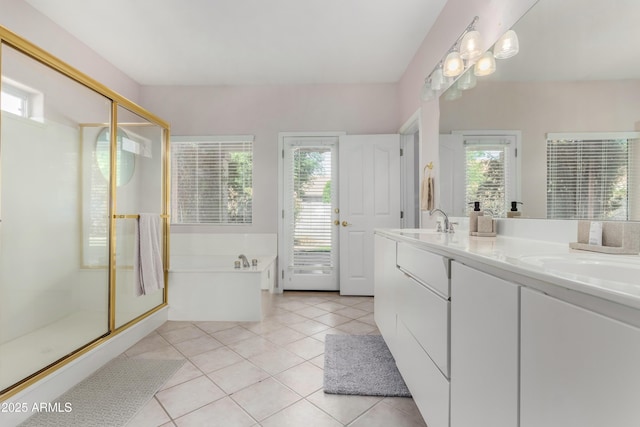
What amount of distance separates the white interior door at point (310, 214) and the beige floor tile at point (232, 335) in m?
1.25

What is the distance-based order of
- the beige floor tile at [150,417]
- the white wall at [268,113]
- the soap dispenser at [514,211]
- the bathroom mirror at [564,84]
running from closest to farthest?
the bathroom mirror at [564,84] → the beige floor tile at [150,417] → the soap dispenser at [514,211] → the white wall at [268,113]

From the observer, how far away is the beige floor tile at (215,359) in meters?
1.85

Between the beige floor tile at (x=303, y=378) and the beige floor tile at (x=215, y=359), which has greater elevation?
the beige floor tile at (x=303, y=378)

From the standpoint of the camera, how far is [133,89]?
3584 millimetres

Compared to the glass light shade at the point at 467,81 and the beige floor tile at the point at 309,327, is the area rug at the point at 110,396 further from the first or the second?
the glass light shade at the point at 467,81

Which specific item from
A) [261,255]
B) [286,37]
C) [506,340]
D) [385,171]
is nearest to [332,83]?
[286,37]

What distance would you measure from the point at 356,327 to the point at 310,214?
5.11 feet

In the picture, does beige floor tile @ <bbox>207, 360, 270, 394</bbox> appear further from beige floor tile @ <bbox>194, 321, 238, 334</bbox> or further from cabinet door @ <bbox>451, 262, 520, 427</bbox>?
cabinet door @ <bbox>451, 262, 520, 427</bbox>

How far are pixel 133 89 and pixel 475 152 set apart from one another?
391 cm

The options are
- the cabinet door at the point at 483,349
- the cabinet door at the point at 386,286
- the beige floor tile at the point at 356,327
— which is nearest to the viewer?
the cabinet door at the point at 483,349

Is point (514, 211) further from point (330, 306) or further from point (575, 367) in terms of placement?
point (330, 306)

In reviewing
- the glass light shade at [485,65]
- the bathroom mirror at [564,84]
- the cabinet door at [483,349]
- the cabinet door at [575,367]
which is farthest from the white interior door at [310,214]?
the cabinet door at [575,367]

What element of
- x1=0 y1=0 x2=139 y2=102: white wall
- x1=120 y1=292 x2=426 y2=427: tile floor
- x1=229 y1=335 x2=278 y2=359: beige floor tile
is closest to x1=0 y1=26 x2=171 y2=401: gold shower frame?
x1=120 y1=292 x2=426 y2=427: tile floor

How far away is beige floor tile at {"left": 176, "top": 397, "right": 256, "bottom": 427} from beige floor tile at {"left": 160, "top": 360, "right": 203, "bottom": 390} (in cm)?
32
